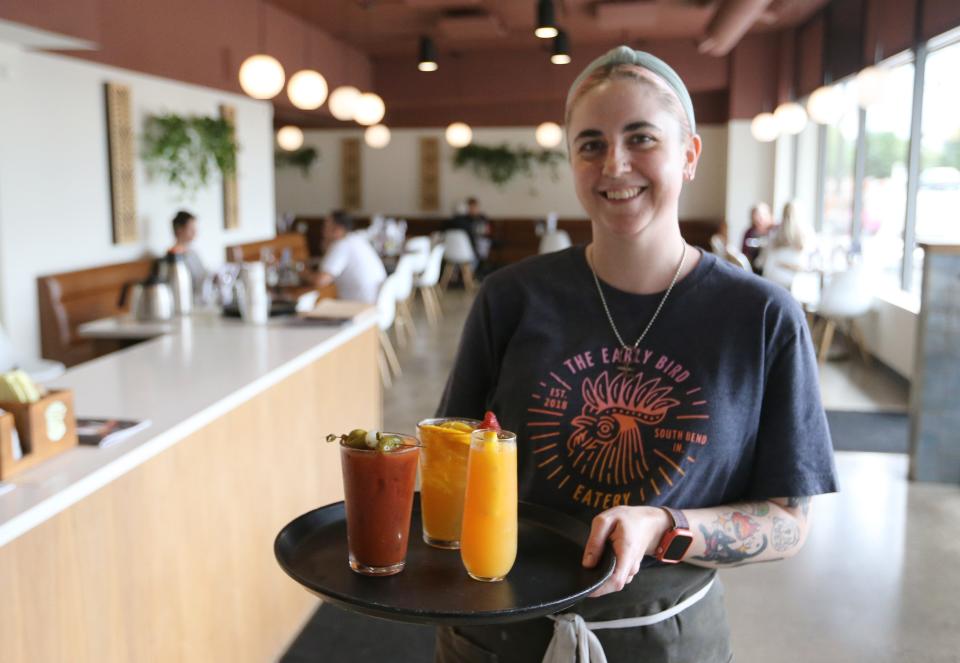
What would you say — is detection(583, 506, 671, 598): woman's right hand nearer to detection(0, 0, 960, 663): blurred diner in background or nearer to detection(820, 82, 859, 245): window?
detection(0, 0, 960, 663): blurred diner in background

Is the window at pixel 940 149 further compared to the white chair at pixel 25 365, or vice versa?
the window at pixel 940 149

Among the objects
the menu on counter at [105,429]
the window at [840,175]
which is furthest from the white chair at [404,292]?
the menu on counter at [105,429]

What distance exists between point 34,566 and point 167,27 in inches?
278

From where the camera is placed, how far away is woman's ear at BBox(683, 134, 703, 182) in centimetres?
133

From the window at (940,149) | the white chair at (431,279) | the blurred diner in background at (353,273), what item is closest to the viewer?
the blurred diner in background at (353,273)

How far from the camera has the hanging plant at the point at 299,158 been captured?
15805mm

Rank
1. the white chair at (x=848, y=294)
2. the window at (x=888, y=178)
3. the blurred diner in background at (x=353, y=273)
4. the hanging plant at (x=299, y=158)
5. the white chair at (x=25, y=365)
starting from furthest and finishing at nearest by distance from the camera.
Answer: the hanging plant at (x=299, y=158), the window at (x=888, y=178), the white chair at (x=848, y=294), the white chair at (x=25, y=365), the blurred diner in background at (x=353, y=273)

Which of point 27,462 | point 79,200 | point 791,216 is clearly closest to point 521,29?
point 791,216

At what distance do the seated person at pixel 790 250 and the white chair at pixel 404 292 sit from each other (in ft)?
11.0

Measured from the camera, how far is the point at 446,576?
1188 millimetres

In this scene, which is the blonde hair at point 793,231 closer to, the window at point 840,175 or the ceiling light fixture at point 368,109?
the window at point 840,175

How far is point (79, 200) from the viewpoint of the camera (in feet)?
21.8

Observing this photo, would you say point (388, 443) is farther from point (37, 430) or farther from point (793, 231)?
point (793, 231)

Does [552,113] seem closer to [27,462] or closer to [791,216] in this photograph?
[791,216]
